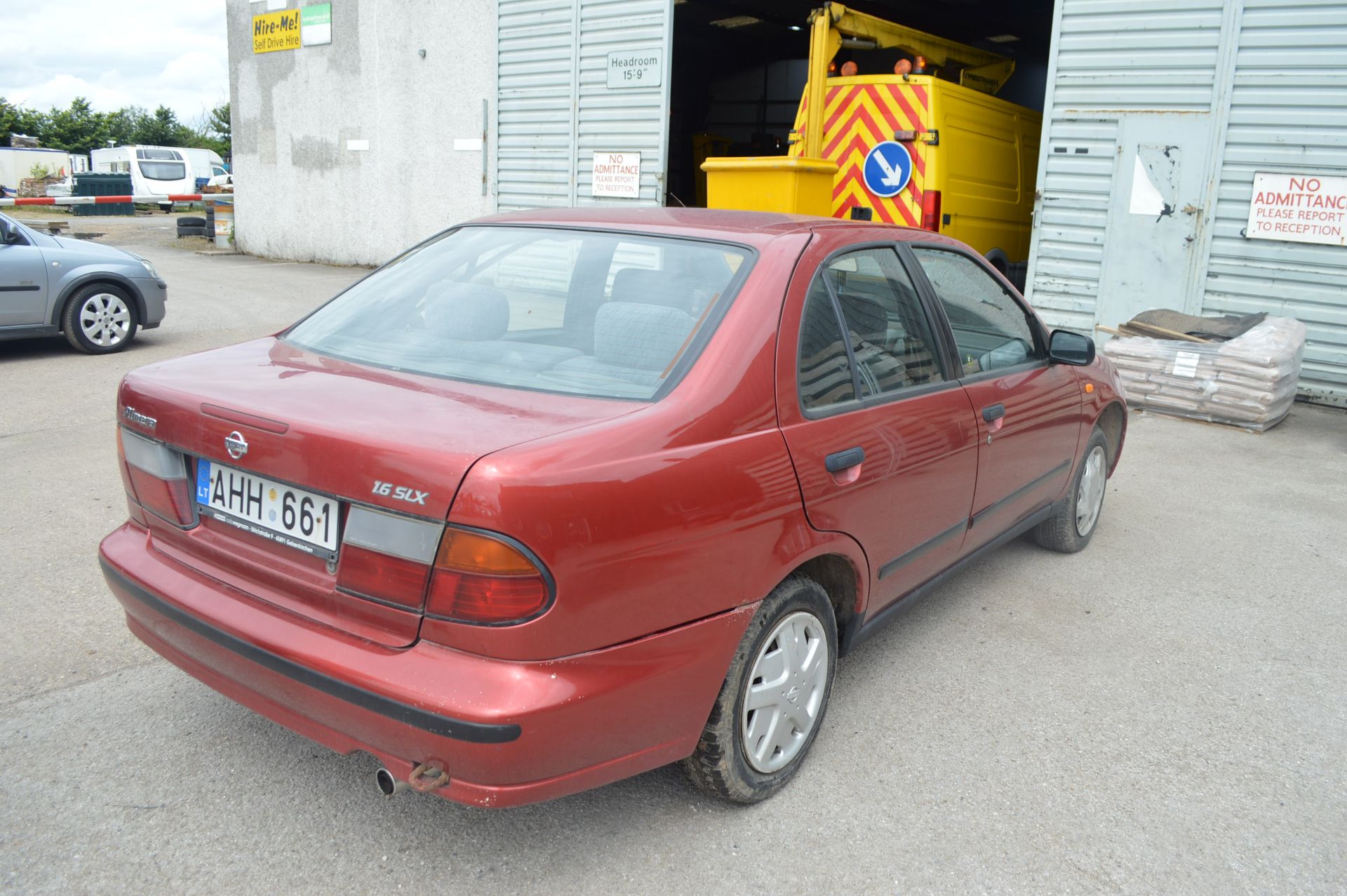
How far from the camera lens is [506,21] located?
14250 millimetres

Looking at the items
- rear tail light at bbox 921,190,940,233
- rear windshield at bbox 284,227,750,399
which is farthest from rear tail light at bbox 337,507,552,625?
rear tail light at bbox 921,190,940,233

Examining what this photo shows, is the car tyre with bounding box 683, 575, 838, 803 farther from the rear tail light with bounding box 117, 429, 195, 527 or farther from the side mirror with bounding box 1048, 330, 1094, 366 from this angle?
the side mirror with bounding box 1048, 330, 1094, 366

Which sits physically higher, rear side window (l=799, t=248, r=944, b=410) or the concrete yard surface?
rear side window (l=799, t=248, r=944, b=410)

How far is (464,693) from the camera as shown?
6.84 ft

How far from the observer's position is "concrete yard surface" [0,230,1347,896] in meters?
2.50

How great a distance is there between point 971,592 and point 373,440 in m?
3.00

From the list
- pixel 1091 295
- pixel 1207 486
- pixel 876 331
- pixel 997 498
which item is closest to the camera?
pixel 876 331

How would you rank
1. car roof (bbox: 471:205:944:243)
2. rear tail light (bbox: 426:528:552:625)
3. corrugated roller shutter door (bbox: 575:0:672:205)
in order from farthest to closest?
corrugated roller shutter door (bbox: 575:0:672:205)
car roof (bbox: 471:205:944:243)
rear tail light (bbox: 426:528:552:625)

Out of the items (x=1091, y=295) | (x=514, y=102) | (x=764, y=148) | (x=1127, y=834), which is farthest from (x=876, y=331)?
(x=764, y=148)

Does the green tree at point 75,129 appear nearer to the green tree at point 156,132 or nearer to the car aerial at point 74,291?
the green tree at point 156,132

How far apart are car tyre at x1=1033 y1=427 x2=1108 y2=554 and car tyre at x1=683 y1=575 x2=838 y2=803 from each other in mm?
2180

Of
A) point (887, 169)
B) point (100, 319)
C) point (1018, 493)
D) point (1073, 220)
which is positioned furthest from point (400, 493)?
point (1073, 220)

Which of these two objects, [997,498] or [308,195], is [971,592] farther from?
[308,195]

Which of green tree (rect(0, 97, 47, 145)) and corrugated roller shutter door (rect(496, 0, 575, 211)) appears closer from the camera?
corrugated roller shutter door (rect(496, 0, 575, 211))
